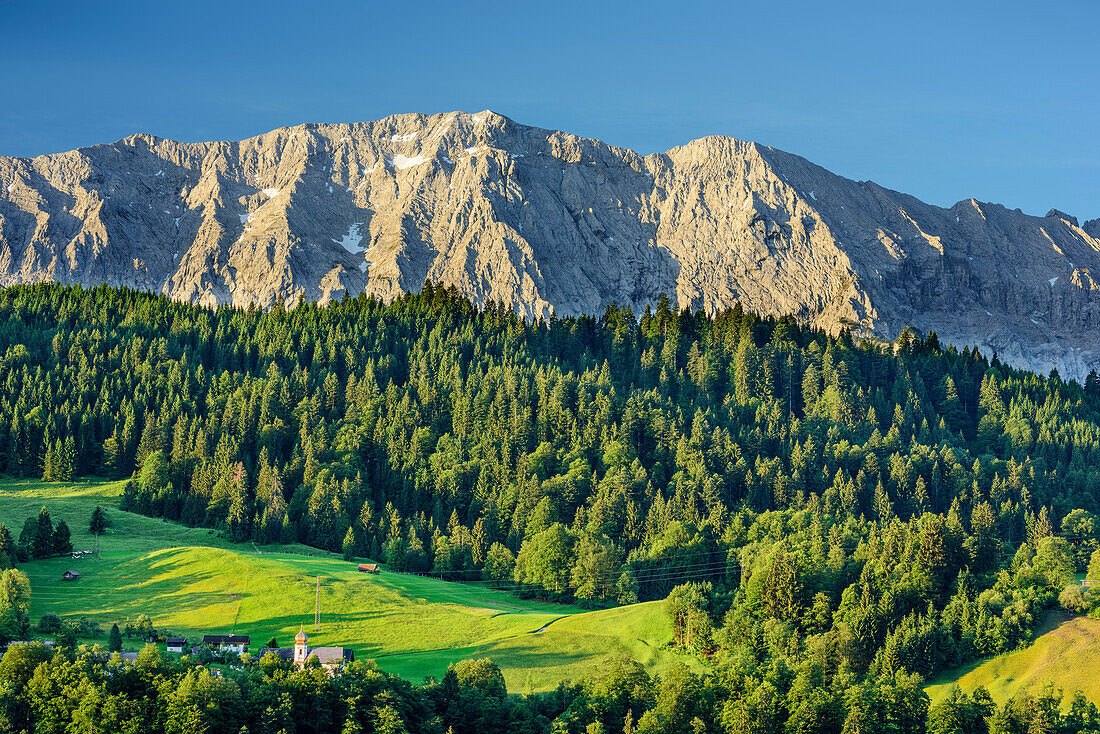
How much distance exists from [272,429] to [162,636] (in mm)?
70335

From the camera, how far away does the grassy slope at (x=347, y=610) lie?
103m

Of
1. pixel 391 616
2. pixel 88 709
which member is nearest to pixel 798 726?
pixel 391 616

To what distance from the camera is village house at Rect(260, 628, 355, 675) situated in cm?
8886

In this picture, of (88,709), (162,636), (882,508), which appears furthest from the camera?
(882,508)

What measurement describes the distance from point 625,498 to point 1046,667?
6141 centimetres

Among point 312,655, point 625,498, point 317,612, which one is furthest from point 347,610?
point 625,498

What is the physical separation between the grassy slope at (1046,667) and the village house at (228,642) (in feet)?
189

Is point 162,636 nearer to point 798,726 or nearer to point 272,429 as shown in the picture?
point 798,726

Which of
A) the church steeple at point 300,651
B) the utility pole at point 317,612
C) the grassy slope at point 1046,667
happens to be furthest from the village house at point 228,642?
the grassy slope at point 1046,667

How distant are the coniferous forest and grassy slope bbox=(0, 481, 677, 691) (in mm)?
6177

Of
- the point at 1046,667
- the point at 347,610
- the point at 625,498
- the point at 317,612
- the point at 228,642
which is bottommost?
the point at 228,642

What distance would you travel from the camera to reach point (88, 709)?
7650cm

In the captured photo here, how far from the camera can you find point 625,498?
14950 centimetres

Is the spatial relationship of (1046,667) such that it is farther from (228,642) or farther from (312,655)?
(228,642)
